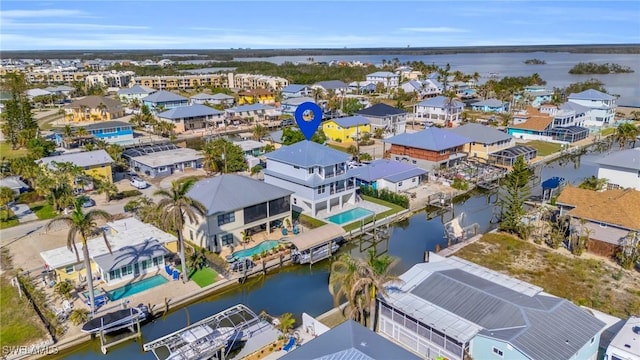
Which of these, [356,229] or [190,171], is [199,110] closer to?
[190,171]

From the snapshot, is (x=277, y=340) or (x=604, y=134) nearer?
(x=277, y=340)

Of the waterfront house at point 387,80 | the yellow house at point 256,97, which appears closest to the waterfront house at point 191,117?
the yellow house at point 256,97

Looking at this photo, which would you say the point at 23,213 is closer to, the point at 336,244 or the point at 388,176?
the point at 336,244

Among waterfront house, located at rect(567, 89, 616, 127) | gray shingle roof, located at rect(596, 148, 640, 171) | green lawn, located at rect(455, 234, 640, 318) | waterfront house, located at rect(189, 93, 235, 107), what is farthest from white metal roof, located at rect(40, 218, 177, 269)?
waterfront house, located at rect(567, 89, 616, 127)

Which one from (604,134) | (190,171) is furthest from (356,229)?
(604,134)

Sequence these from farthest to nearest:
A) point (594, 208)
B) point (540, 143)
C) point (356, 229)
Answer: point (540, 143)
point (356, 229)
point (594, 208)

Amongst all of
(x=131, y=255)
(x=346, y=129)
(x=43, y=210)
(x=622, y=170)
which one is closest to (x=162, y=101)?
(x=346, y=129)
